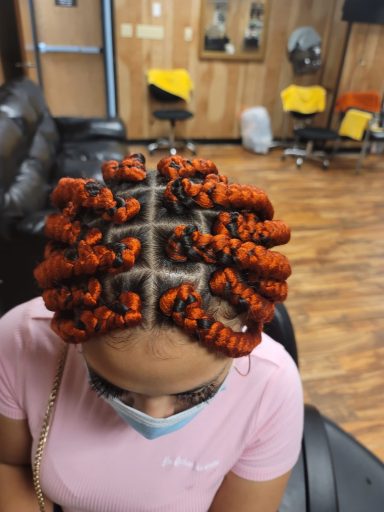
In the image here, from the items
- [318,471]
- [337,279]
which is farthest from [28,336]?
[337,279]

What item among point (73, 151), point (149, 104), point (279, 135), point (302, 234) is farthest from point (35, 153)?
point (279, 135)

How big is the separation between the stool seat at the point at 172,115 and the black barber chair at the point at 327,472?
4.04 metres

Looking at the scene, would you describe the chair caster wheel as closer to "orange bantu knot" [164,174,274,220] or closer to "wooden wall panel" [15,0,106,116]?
"wooden wall panel" [15,0,106,116]

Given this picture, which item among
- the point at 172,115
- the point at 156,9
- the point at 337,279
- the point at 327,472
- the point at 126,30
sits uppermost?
the point at 156,9

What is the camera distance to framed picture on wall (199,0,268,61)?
4.55 m

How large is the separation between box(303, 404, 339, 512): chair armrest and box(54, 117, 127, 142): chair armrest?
3.36 metres

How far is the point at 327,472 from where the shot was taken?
33.5 inches

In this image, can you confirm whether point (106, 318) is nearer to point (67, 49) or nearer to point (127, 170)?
point (127, 170)

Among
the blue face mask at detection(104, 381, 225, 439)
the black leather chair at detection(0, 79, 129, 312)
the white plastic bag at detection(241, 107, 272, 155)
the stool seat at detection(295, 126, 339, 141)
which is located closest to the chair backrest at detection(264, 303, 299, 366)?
the blue face mask at detection(104, 381, 225, 439)

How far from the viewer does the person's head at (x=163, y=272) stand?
493mm

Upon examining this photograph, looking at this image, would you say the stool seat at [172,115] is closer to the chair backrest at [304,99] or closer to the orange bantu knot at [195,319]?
the chair backrest at [304,99]

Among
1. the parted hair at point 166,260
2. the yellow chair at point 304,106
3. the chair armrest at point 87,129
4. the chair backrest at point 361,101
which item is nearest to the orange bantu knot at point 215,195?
the parted hair at point 166,260

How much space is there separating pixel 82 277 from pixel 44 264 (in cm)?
6

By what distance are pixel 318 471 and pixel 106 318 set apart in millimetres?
620
